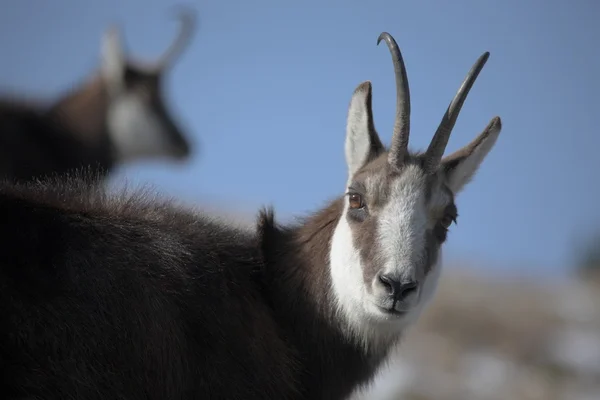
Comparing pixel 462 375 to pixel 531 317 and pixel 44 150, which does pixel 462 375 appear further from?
pixel 44 150

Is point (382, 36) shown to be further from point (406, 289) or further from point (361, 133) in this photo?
point (406, 289)

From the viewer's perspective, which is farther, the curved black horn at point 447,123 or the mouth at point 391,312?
the curved black horn at point 447,123

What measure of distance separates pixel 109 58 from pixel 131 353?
10138 mm

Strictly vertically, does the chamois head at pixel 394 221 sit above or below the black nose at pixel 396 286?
above

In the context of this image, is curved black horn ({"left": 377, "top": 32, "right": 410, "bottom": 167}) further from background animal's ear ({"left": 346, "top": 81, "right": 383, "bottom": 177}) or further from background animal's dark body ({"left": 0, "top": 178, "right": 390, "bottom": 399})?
background animal's dark body ({"left": 0, "top": 178, "right": 390, "bottom": 399})

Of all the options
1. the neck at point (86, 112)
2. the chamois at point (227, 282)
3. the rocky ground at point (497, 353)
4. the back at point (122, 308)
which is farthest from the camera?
the neck at point (86, 112)

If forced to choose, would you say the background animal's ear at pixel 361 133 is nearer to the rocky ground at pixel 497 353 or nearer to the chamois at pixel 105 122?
the rocky ground at pixel 497 353

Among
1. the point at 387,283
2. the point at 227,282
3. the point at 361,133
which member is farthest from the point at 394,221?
the point at 227,282

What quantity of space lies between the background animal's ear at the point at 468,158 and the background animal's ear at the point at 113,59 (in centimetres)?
906

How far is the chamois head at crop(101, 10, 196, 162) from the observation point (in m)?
14.4

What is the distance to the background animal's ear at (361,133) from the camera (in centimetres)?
631

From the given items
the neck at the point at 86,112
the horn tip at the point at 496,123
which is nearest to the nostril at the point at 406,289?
the horn tip at the point at 496,123

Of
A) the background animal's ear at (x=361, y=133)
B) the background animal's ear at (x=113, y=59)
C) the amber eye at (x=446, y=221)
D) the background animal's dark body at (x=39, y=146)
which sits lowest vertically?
the amber eye at (x=446, y=221)

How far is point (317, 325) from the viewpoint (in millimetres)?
6035
